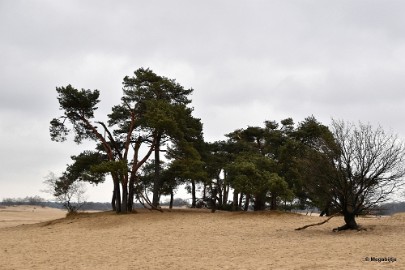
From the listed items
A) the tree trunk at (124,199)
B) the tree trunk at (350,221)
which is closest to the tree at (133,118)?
the tree trunk at (124,199)

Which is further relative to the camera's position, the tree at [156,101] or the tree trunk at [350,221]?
the tree at [156,101]

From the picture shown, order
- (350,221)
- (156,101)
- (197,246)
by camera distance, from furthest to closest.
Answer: (156,101), (350,221), (197,246)

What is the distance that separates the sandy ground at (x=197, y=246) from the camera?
40.4 ft

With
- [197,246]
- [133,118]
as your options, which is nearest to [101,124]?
[133,118]

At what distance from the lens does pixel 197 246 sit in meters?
17.3

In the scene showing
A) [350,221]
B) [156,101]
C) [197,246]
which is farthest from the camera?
[156,101]

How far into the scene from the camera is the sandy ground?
40.4 feet

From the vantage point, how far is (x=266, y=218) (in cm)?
2930

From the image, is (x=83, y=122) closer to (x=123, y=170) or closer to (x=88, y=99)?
(x=88, y=99)

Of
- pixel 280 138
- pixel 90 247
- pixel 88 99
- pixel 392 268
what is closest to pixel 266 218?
pixel 280 138

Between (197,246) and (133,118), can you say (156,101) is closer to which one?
(133,118)

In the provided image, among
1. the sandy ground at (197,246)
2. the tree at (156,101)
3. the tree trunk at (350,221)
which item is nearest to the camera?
the sandy ground at (197,246)

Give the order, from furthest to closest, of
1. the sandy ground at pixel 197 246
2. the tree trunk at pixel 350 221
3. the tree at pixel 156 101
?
the tree at pixel 156 101
the tree trunk at pixel 350 221
the sandy ground at pixel 197 246

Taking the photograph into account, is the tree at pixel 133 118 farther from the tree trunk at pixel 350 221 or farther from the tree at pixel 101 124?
the tree trunk at pixel 350 221
